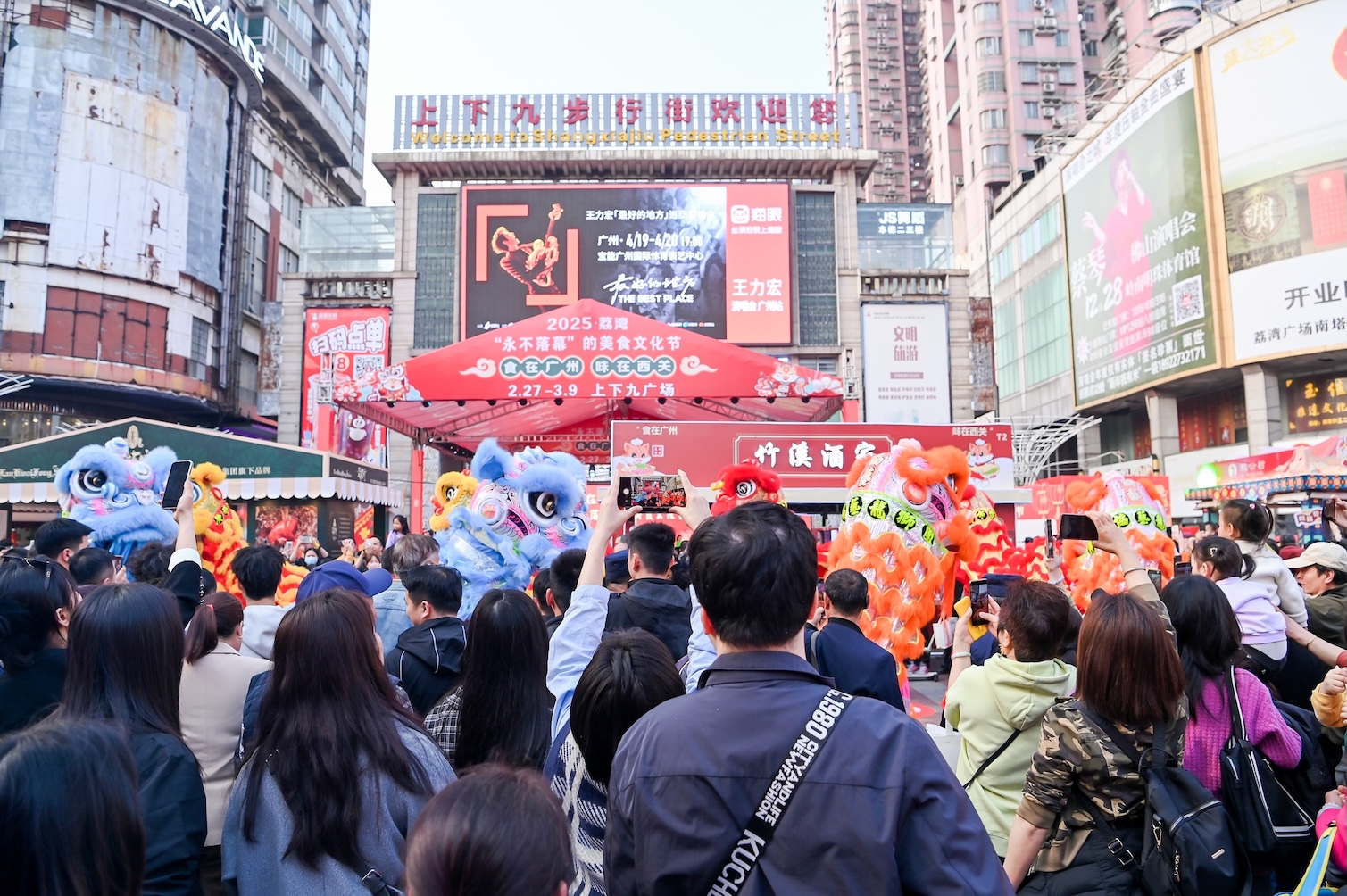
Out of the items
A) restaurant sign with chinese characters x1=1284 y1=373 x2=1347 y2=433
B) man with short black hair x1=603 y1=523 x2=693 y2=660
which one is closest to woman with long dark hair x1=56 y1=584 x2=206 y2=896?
man with short black hair x1=603 y1=523 x2=693 y2=660

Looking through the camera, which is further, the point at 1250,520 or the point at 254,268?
the point at 254,268

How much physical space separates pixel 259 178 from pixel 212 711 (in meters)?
30.8

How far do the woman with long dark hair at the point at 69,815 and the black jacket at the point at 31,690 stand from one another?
116 centimetres

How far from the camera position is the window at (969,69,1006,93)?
125ft

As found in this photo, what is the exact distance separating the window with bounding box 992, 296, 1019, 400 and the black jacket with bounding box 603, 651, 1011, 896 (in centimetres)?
3501

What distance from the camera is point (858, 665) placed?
2945mm

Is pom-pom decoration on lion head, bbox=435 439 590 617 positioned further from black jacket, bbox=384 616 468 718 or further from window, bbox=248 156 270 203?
window, bbox=248 156 270 203

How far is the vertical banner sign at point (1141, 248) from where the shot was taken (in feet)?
74.3

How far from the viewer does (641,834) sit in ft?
4.46

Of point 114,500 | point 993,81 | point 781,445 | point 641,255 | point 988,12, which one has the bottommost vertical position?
point 114,500

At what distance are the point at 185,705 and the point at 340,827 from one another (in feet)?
3.88

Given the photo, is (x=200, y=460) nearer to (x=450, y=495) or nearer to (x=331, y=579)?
(x=450, y=495)

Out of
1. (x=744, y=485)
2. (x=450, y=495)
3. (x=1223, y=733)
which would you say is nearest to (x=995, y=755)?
(x=1223, y=733)

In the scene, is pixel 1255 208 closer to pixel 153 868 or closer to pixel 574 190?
pixel 574 190
